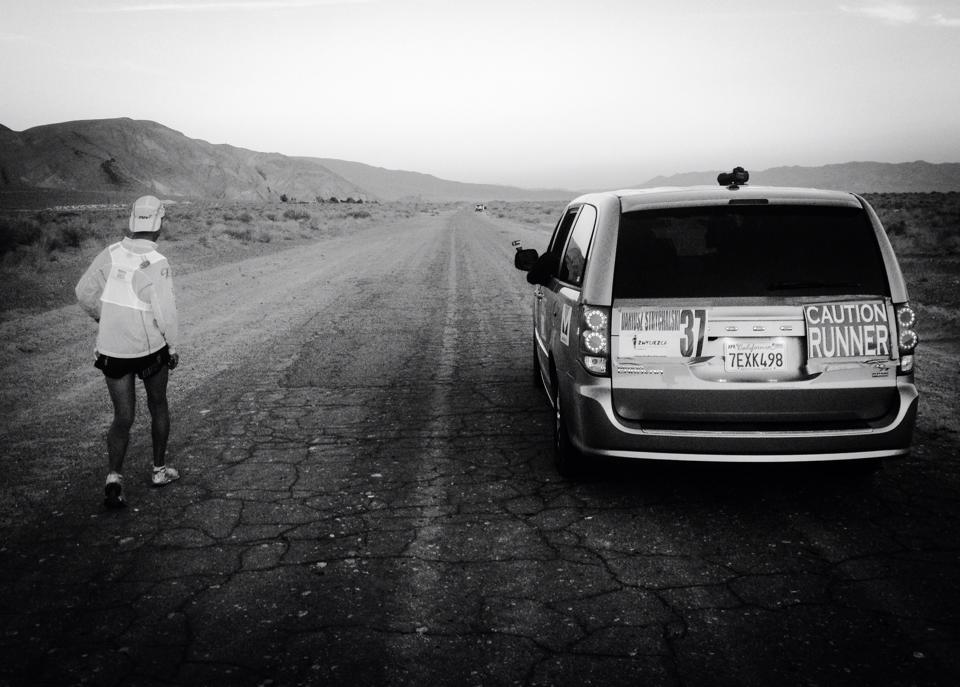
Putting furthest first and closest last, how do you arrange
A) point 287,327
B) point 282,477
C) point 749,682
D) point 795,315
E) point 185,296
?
1. point 185,296
2. point 287,327
3. point 282,477
4. point 795,315
5. point 749,682

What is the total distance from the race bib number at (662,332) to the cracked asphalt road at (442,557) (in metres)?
0.96

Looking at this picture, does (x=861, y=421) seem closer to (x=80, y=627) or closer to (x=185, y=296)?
(x=80, y=627)

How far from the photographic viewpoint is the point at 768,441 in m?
4.09

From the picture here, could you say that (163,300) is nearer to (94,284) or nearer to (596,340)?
(94,284)

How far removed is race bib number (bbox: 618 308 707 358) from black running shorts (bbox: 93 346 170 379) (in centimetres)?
276

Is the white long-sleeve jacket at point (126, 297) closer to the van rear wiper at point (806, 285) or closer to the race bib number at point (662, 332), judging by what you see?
the race bib number at point (662, 332)

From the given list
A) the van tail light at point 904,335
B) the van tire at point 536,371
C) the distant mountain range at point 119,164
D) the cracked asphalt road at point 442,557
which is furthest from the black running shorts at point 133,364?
the distant mountain range at point 119,164

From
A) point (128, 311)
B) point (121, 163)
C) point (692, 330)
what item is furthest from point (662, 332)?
point (121, 163)

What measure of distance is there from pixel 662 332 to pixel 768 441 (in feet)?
2.64

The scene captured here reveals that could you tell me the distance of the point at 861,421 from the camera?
414cm

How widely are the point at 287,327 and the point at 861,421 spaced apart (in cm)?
838

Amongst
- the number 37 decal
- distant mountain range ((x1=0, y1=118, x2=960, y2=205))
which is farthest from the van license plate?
distant mountain range ((x1=0, y1=118, x2=960, y2=205))

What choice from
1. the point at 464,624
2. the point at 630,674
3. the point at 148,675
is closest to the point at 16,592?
the point at 148,675

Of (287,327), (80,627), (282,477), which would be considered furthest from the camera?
(287,327)
